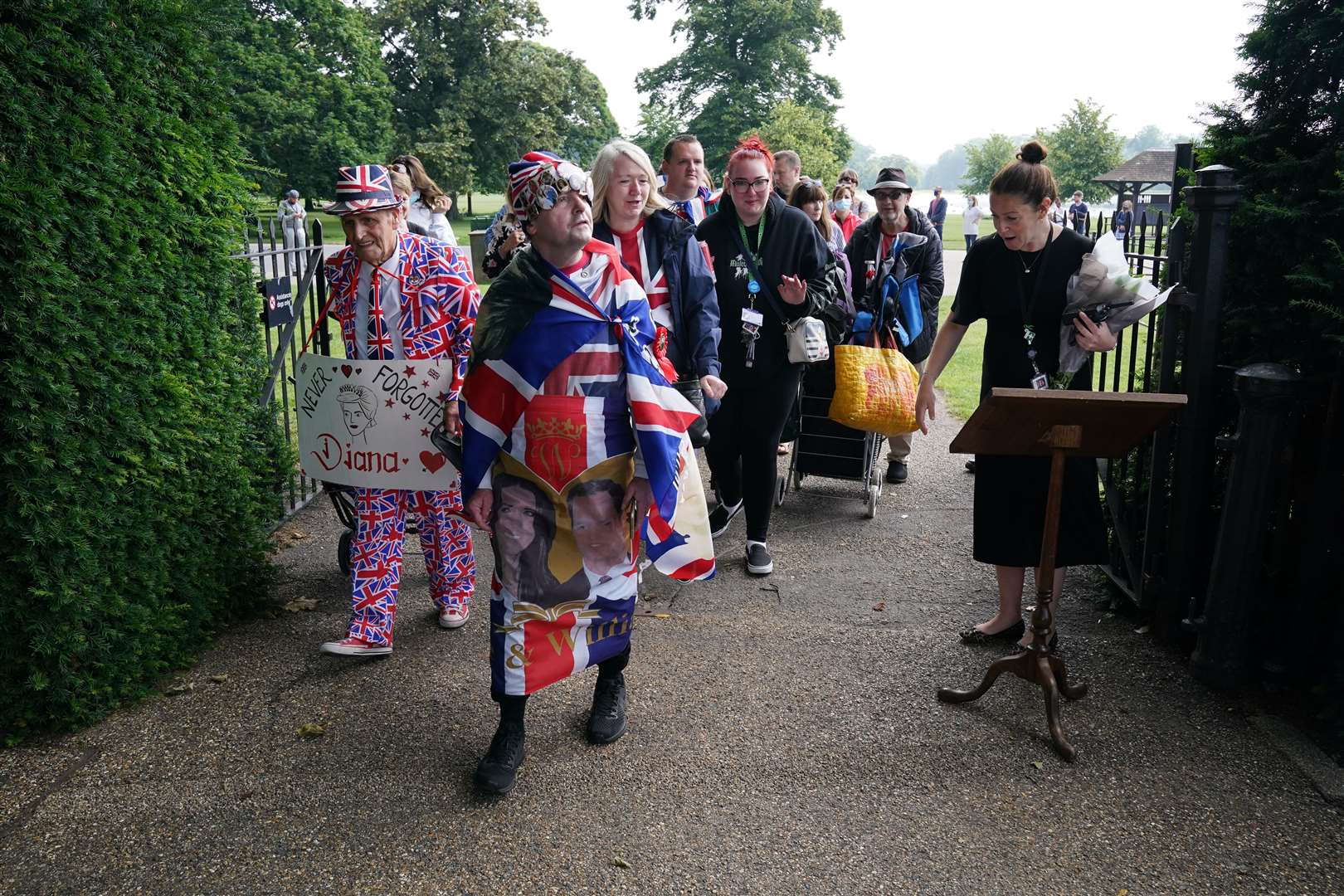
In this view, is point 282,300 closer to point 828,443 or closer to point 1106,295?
point 828,443

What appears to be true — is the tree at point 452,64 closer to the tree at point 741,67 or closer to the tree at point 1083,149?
the tree at point 741,67

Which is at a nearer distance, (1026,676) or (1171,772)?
(1171,772)

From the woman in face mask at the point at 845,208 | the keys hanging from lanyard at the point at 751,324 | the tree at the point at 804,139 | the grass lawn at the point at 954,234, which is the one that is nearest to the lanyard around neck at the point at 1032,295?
the keys hanging from lanyard at the point at 751,324

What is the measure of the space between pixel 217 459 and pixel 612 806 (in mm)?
2345

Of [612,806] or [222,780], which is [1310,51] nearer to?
[612,806]

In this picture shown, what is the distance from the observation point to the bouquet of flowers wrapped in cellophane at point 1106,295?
384cm

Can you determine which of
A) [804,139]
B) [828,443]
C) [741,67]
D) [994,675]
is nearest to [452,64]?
[741,67]

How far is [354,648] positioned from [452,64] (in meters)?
50.6

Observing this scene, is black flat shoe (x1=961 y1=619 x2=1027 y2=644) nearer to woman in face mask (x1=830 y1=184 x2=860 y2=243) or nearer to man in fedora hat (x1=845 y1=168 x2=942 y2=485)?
man in fedora hat (x1=845 y1=168 x2=942 y2=485)

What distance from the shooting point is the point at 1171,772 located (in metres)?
3.48

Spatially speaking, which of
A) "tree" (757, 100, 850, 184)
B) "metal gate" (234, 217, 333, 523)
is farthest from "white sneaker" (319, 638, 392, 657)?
"tree" (757, 100, 850, 184)

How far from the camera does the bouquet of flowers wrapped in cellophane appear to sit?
3.84 m

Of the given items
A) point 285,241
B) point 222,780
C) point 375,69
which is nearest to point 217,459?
point 222,780

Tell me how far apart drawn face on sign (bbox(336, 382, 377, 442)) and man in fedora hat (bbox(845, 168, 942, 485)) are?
3672mm
